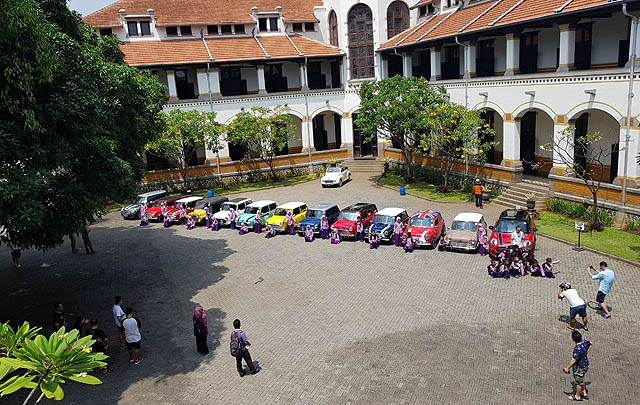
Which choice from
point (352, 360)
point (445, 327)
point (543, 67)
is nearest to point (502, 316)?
point (445, 327)

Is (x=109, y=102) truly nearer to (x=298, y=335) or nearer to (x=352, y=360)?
(x=298, y=335)

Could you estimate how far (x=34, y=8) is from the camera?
13594mm

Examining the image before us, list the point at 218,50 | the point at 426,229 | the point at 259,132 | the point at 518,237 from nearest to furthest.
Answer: the point at 518,237, the point at 426,229, the point at 259,132, the point at 218,50

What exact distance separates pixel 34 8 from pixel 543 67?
25.5 metres

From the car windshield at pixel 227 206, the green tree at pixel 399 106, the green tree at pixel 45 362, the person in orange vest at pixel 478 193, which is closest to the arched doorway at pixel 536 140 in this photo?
the person in orange vest at pixel 478 193

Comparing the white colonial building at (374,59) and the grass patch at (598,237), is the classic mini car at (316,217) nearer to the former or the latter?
the grass patch at (598,237)

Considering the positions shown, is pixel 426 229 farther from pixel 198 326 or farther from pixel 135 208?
pixel 135 208

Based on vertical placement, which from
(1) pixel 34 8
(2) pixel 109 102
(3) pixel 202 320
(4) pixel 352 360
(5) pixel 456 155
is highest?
(1) pixel 34 8

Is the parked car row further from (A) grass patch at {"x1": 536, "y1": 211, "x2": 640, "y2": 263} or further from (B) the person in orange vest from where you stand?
(B) the person in orange vest

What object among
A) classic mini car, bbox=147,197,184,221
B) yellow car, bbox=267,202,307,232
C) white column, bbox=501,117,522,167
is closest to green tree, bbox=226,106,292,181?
classic mini car, bbox=147,197,184,221

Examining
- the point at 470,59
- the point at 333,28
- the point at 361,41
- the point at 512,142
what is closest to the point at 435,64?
the point at 470,59

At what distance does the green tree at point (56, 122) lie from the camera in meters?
12.6

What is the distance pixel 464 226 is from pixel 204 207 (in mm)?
14360

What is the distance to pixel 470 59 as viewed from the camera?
Result: 102 ft
